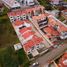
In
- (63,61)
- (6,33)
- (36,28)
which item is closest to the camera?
(63,61)

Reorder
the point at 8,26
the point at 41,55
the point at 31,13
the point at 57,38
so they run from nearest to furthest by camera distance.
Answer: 1. the point at 41,55
2. the point at 57,38
3. the point at 8,26
4. the point at 31,13

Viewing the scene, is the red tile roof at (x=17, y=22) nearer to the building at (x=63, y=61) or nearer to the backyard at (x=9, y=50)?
the backyard at (x=9, y=50)

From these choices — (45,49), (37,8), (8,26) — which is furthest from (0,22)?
(45,49)

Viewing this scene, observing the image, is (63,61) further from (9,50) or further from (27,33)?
(9,50)

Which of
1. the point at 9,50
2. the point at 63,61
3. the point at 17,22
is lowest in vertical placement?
the point at 63,61

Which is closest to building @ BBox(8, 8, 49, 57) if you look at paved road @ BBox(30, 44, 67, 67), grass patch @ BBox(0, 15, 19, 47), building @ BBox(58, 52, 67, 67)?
grass patch @ BBox(0, 15, 19, 47)

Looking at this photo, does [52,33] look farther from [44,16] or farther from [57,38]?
[44,16]

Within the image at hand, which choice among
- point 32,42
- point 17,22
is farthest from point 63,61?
point 17,22

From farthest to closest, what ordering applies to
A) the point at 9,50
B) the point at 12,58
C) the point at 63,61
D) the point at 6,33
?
the point at 6,33 < the point at 9,50 < the point at 12,58 < the point at 63,61
